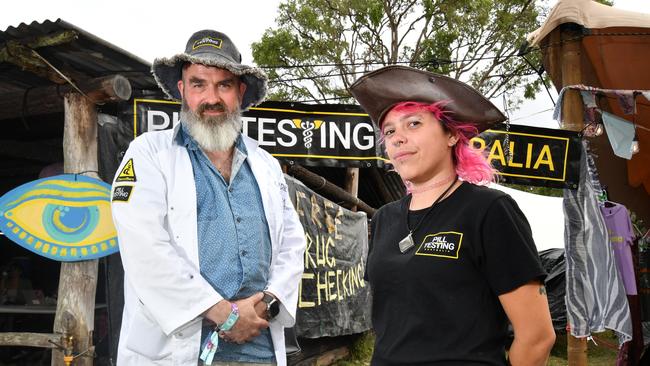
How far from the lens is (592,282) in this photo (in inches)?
242

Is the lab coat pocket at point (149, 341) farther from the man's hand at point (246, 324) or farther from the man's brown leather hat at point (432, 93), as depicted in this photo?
the man's brown leather hat at point (432, 93)

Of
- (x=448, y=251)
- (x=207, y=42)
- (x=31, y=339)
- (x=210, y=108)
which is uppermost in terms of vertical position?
(x=207, y=42)

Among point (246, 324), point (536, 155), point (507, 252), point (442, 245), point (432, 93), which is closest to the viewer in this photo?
point (507, 252)

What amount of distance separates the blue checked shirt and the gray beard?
54 millimetres

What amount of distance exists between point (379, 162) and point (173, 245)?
11.9ft

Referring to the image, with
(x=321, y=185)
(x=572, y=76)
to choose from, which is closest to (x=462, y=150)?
(x=572, y=76)

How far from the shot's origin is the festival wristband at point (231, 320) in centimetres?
264

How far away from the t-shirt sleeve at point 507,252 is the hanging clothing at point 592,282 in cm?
491

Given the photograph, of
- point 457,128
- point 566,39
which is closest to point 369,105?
point 457,128

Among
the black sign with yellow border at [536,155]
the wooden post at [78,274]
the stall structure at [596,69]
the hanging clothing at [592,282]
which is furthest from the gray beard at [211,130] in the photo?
the hanging clothing at [592,282]

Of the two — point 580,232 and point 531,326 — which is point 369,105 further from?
point 580,232

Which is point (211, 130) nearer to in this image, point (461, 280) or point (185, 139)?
point (185, 139)

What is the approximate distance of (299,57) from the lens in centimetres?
1978

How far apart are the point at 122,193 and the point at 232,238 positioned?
57 cm
